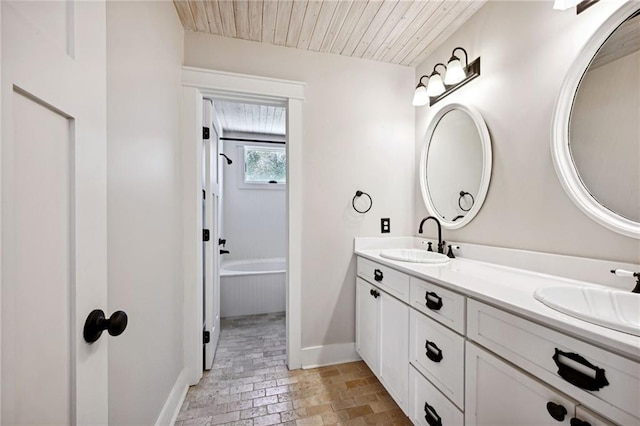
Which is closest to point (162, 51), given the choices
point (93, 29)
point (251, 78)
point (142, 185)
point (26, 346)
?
point (251, 78)

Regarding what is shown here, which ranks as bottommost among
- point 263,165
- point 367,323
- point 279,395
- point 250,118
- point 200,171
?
point 279,395

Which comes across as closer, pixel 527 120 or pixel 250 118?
pixel 527 120

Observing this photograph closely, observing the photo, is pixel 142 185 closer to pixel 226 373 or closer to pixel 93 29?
pixel 93 29

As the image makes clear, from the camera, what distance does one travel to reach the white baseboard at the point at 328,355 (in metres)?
2.00

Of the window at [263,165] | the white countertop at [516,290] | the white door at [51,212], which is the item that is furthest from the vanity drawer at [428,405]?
the window at [263,165]

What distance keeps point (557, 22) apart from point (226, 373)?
9.03 ft

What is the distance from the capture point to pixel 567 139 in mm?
1150

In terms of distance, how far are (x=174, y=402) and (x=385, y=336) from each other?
4.16ft

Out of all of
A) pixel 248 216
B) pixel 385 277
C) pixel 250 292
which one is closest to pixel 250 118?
pixel 248 216

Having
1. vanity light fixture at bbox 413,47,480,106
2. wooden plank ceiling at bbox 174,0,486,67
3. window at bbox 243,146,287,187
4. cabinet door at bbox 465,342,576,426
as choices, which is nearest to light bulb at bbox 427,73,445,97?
vanity light fixture at bbox 413,47,480,106

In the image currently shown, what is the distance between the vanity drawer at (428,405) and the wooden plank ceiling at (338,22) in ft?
6.68

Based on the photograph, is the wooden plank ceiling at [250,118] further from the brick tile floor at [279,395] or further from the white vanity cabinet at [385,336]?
the brick tile floor at [279,395]

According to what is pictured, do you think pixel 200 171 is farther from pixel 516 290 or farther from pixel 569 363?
pixel 569 363

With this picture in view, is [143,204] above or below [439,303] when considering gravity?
above
